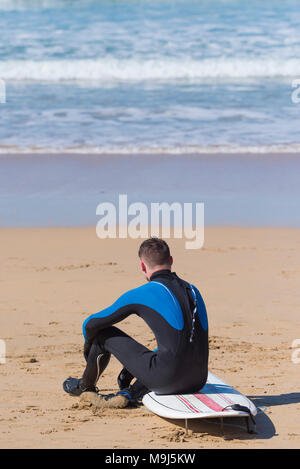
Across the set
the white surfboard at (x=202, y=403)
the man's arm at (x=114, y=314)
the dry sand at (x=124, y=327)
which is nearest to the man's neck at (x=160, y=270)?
the man's arm at (x=114, y=314)

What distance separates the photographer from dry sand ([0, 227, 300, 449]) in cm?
416

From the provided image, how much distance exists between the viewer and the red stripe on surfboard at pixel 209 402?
4.11 meters

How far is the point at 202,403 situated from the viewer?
165 inches

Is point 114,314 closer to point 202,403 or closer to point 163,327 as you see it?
point 163,327

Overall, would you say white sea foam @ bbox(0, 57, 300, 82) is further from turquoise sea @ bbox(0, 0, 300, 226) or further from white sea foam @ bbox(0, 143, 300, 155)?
white sea foam @ bbox(0, 143, 300, 155)

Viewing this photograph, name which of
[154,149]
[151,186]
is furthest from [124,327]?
[154,149]

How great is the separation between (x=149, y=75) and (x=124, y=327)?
506 inches

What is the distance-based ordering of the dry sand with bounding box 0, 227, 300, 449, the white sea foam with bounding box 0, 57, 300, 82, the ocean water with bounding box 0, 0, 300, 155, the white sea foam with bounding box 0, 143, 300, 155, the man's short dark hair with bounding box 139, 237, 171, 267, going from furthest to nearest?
the white sea foam with bounding box 0, 57, 300, 82, the ocean water with bounding box 0, 0, 300, 155, the white sea foam with bounding box 0, 143, 300, 155, the man's short dark hair with bounding box 139, 237, 171, 267, the dry sand with bounding box 0, 227, 300, 449

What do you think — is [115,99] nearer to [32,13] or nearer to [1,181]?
[1,181]

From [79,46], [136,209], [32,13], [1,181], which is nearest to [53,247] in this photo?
[136,209]

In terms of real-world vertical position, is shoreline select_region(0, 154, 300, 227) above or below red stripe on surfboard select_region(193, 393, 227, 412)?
above

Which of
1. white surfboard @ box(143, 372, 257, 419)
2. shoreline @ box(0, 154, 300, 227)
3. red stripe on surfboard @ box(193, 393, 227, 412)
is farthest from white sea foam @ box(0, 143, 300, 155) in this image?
red stripe on surfboard @ box(193, 393, 227, 412)

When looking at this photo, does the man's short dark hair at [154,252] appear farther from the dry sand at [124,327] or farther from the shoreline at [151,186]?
the shoreline at [151,186]

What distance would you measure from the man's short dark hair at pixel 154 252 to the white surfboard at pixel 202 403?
793mm
